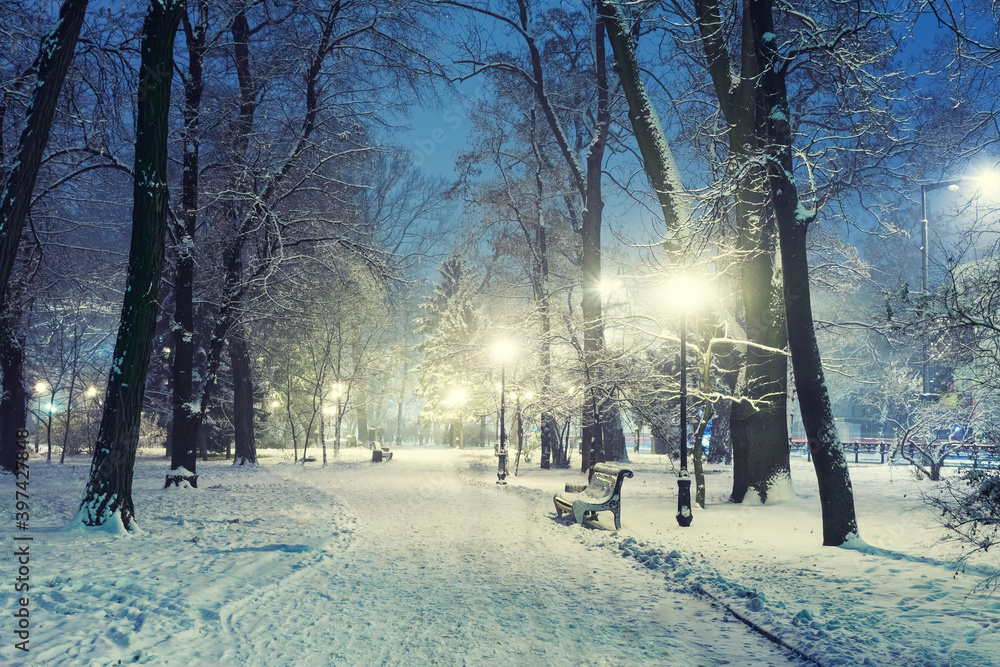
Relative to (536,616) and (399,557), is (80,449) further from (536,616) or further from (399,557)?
(536,616)

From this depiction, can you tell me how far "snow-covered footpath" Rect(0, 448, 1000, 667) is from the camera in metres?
4.66

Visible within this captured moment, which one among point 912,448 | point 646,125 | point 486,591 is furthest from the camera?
point 912,448

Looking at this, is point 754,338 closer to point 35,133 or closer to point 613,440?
point 35,133

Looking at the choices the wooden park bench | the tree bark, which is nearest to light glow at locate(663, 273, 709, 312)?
the tree bark

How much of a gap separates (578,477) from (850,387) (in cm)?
2512

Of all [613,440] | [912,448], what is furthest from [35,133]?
[912,448]

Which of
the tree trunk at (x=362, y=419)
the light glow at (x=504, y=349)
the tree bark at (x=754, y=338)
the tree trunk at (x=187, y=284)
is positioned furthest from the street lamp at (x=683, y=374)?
the tree trunk at (x=362, y=419)

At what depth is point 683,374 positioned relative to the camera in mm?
11109

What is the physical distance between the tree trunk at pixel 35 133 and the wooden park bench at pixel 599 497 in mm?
8717

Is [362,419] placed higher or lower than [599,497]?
higher

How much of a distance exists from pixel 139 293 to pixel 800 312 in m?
8.90

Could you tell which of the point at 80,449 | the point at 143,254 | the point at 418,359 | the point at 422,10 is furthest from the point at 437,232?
the point at 143,254

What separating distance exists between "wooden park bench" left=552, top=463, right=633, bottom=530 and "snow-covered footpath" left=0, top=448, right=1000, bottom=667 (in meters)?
0.36

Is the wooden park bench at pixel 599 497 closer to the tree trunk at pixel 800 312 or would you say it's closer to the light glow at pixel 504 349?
the tree trunk at pixel 800 312
